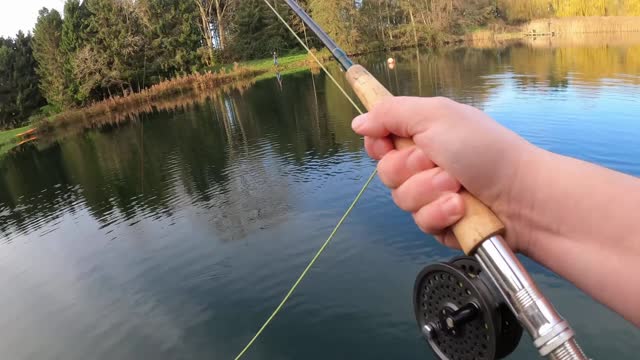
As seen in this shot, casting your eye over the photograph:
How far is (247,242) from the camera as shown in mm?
8727

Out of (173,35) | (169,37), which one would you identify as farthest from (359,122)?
(173,35)

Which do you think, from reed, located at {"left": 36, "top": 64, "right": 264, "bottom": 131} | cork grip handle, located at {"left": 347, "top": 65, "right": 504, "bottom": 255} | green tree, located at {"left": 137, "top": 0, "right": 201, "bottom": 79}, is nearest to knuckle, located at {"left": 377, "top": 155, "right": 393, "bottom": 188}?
cork grip handle, located at {"left": 347, "top": 65, "right": 504, "bottom": 255}

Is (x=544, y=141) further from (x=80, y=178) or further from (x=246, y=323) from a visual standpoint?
(x=80, y=178)

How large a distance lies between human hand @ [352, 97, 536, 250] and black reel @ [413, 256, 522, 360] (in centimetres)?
16

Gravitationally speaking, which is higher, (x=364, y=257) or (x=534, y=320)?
(x=534, y=320)

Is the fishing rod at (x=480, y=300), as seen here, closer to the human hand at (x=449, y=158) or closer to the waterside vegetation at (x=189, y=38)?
the human hand at (x=449, y=158)

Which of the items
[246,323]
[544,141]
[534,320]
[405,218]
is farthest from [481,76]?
[534,320]

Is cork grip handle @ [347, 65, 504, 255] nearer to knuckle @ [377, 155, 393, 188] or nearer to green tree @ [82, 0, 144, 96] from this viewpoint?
knuckle @ [377, 155, 393, 188]

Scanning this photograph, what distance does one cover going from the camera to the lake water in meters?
6.07

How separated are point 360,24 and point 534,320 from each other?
1908 inches

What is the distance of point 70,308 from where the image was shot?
7.69 metres

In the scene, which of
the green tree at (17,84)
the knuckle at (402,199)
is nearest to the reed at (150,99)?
the green tree at (17,84)

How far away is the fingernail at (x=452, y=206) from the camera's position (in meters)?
1.26

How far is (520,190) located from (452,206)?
18cm
